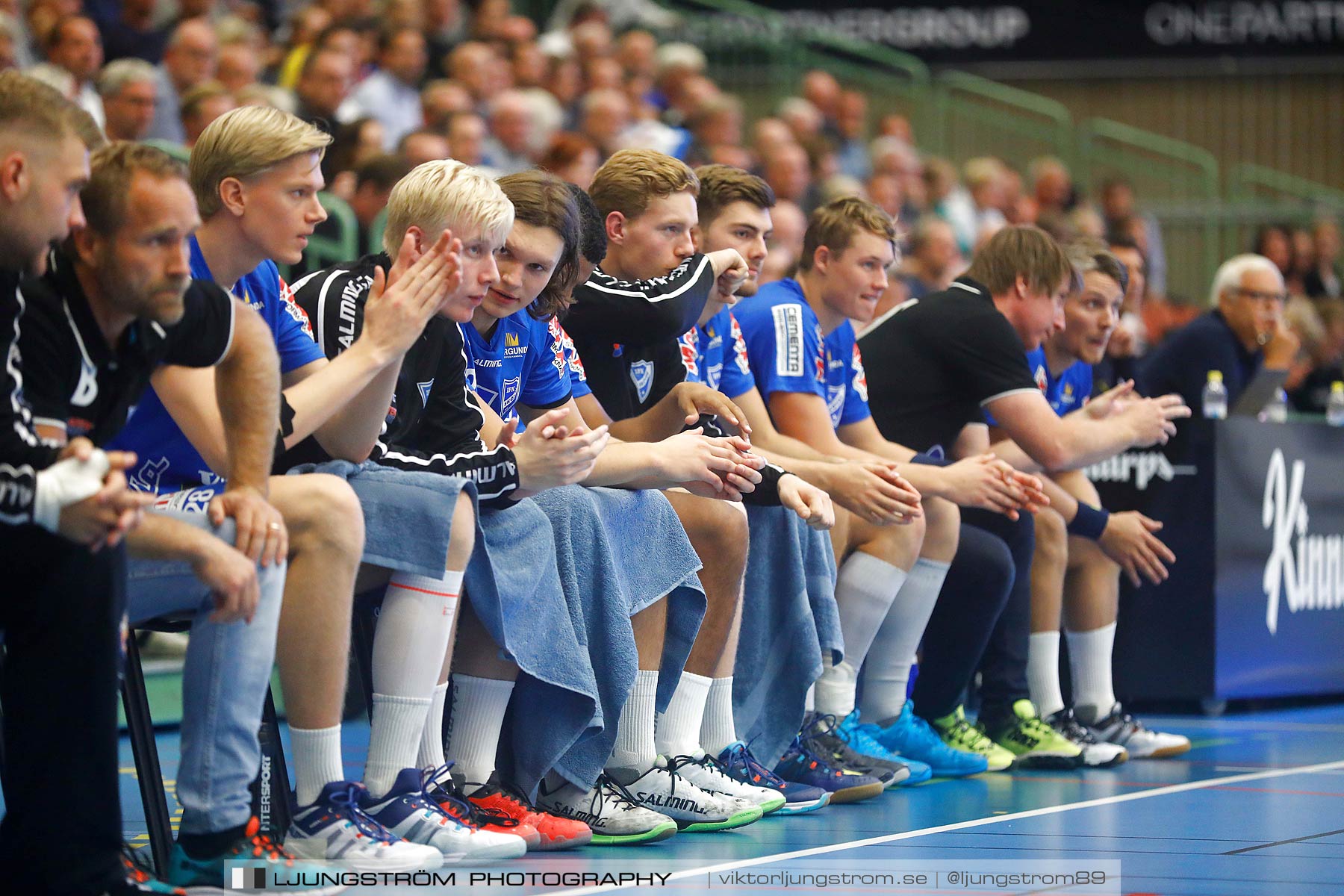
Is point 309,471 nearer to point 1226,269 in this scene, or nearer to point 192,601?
point 192,601

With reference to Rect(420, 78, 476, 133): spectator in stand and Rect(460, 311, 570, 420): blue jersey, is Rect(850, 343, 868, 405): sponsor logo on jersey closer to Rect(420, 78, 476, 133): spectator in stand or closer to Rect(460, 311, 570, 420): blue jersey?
Rect(460, 311, 570, 420): blue jersey

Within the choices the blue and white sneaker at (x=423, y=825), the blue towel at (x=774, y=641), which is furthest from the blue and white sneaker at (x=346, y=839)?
the blue towel at (x=774, y=641)

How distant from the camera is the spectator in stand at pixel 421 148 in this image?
7250 millimetres

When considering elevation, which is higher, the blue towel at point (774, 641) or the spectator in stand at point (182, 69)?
the spectator in stand at point (182, 69)

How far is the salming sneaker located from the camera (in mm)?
5035

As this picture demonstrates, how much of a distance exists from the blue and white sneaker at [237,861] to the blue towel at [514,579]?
569mm

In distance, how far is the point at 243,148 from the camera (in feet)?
10.9

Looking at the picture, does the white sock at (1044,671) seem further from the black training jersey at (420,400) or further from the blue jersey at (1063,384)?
the black training jersey at (420,400)

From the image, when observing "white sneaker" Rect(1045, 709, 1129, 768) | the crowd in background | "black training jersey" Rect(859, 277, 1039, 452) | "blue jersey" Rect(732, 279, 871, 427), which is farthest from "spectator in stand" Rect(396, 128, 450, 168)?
"white sneaker" Rect(1045, 709, 1129, 768)

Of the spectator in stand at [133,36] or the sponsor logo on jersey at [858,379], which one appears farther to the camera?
the spectator in stand at [133,36]

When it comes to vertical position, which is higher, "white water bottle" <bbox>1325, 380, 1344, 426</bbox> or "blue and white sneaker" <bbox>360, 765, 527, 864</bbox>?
"white water bottle" <bbox>1325, 380, 1344, 426</bbox>

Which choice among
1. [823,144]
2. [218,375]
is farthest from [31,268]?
[823,144]

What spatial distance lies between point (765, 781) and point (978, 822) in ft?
1.71

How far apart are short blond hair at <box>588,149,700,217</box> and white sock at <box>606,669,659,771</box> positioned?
1263 millimetres
